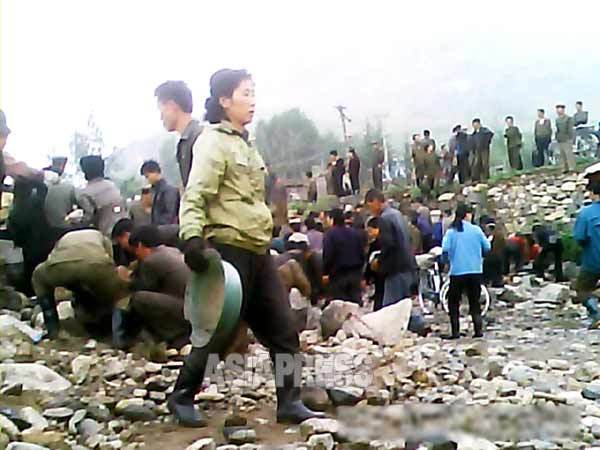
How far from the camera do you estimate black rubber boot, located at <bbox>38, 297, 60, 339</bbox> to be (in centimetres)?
621

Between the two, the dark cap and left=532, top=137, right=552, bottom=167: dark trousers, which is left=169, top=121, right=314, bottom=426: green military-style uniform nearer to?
the dark cap

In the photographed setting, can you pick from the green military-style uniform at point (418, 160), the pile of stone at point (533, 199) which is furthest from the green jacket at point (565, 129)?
the green military-style uniform at point (418, 160)

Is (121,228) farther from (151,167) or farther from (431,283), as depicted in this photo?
(431,283)

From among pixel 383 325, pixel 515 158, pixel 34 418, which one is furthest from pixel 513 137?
pixel 34 418

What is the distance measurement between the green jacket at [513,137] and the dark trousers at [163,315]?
1412 centimetres

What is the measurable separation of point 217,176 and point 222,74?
0.48 meters

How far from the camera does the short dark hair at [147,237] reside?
5900 millimetres

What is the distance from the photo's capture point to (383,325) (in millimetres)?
6469

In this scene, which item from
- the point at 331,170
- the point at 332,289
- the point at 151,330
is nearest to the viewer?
the point at 151,330

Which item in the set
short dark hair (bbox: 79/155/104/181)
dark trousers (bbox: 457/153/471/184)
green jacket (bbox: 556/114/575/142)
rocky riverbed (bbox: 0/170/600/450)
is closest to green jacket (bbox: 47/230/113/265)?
rocky riverbed (bbox: 0/170/600/450)

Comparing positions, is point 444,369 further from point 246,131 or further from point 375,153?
point 375,153

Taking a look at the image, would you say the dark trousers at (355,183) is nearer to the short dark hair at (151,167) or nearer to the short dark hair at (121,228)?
the short dark hair at (151,167)

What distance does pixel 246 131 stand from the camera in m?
4.21

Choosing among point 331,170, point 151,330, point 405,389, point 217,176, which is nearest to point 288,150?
point 331,170
